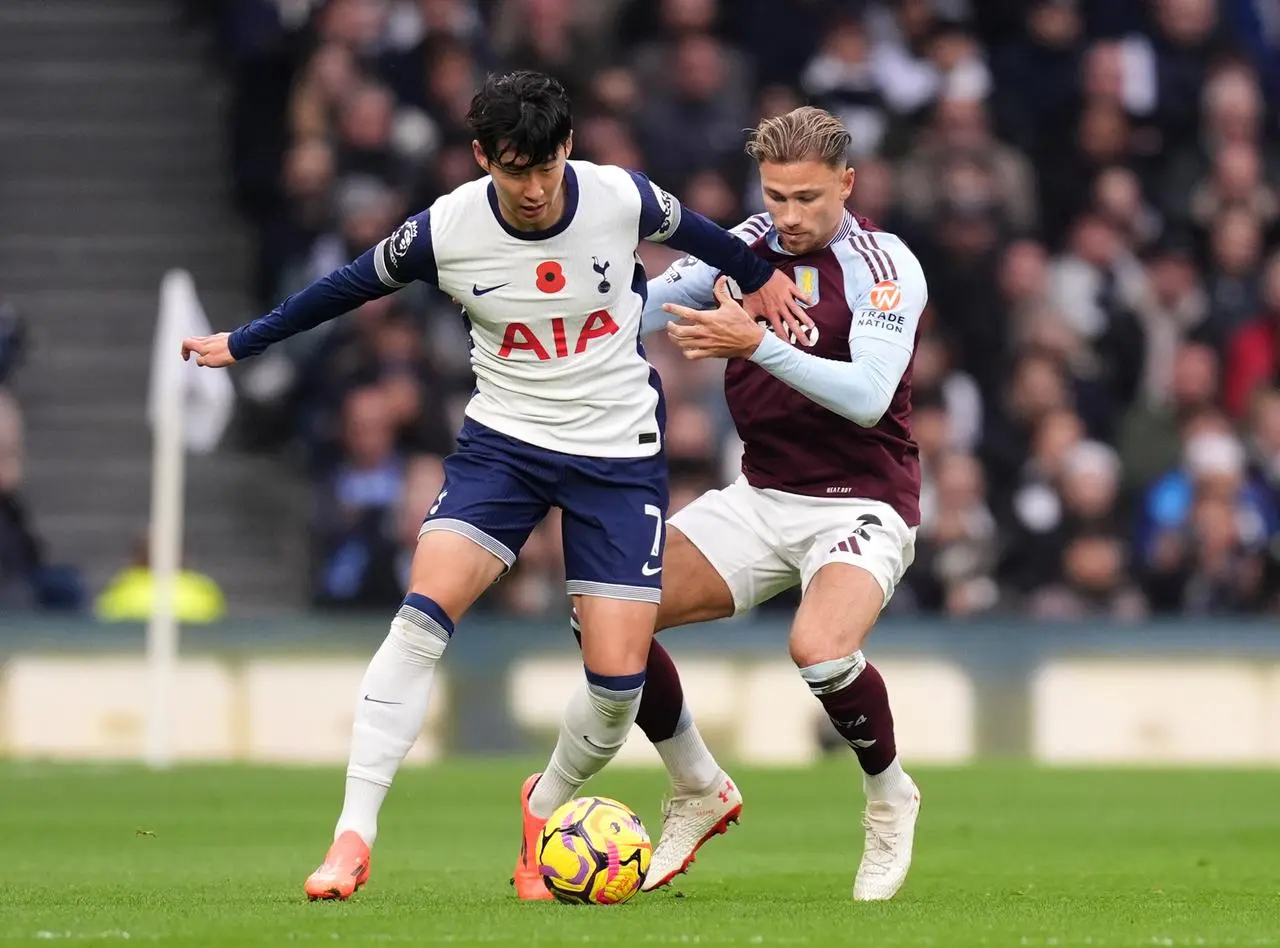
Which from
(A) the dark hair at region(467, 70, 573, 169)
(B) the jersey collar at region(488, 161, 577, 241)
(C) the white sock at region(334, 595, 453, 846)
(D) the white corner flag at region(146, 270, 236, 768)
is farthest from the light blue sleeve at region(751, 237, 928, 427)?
(D) the white corner flag at region(146, 270, 236, 768)

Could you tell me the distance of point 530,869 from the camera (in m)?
7.75

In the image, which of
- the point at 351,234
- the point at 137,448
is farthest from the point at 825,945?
the point at 137,448

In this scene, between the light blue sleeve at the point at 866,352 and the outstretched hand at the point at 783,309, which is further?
the outstretched hand at the point at 783,309

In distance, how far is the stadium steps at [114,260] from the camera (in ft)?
58.3

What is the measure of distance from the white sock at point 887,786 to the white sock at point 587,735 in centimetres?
81

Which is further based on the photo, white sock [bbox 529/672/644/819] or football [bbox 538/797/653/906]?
white sock [bbox 529/672/644/819]

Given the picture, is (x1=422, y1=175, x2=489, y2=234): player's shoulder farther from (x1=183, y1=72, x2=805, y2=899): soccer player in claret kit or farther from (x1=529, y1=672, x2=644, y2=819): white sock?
(x1=529, y1=672, x2=644, y2=819): white sock

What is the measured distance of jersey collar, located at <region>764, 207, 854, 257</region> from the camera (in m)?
8.18

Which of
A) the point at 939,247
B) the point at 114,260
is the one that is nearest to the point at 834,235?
the point at 939,247

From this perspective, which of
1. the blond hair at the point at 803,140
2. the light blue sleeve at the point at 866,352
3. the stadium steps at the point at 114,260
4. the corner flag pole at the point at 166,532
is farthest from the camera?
the stadium steps at the point at 114,260

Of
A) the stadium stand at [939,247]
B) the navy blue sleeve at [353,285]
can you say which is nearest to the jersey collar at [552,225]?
the navy blue sleeve at [353,285]

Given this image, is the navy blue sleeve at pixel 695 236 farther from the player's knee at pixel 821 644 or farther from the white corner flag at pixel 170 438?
the white corner flag at pixel 170 438

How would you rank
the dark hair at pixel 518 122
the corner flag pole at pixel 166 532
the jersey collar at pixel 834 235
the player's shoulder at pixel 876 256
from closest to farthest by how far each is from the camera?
the dark hair at pixel 518 122, the player's shoulder at pixel 876 256, the jersey collar at pixel 834 235, the corner flag pole at pixel 166 532

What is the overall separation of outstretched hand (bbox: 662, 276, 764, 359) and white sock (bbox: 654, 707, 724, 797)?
4.57 ft
